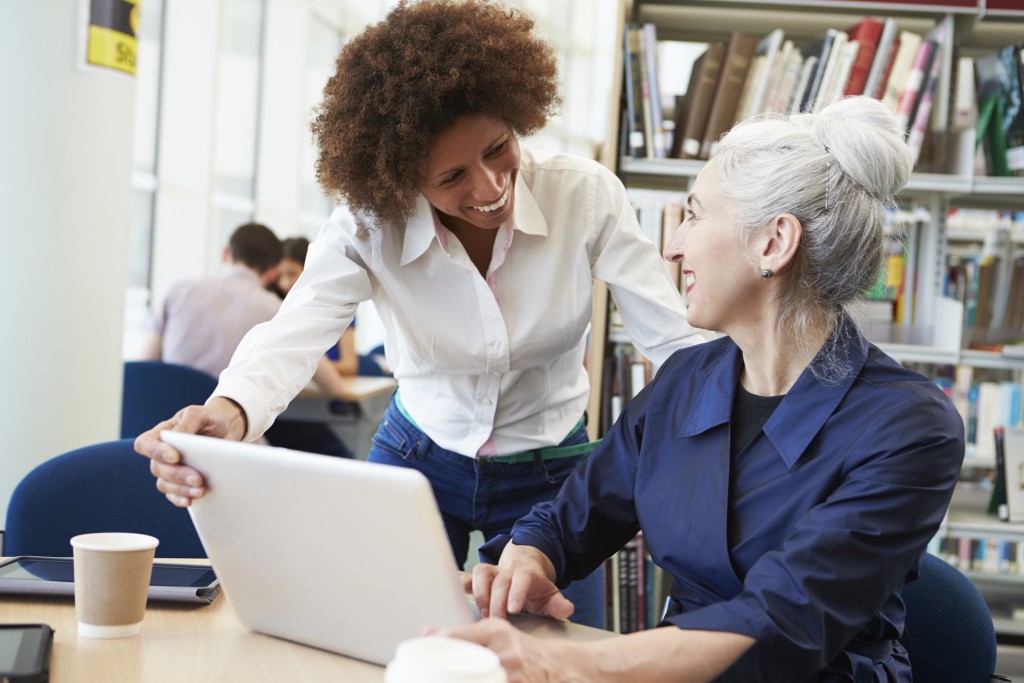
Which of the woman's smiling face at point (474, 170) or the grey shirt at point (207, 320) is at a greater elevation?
the woman's smiling face at point (474, 170)

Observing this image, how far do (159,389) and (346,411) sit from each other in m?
1.17

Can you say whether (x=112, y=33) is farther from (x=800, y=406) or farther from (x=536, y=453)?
(x=800, y=406)

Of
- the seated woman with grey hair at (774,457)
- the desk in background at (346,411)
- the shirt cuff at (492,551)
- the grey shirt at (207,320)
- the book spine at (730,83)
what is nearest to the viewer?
the seated woman with grey hair at (774,457)

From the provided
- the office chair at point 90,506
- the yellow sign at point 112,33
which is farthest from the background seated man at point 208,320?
the office chair at point 90,506

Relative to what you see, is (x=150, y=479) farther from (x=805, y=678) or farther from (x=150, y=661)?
(x=805, y=678)

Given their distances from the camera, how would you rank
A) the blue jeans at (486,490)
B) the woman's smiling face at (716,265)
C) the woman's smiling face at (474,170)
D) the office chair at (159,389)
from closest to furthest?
the woman's smiling face at (716,265), the woman's smiling face at (474,170), the blue jeans at (486,490), the office chair at (159,389)

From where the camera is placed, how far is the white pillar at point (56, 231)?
2312mm

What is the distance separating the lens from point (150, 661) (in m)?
1.09

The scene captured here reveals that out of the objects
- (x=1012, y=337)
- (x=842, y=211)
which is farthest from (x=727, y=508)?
(x=1012, y=337)

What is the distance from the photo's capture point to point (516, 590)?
1233mm

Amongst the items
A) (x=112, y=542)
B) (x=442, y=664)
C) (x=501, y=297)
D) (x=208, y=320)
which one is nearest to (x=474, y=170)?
(x=501, y=297)

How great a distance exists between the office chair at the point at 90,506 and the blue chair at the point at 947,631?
115 centimetres

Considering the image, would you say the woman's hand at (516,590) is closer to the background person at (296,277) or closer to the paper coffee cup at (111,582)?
the paper coffee cup at (111,582)

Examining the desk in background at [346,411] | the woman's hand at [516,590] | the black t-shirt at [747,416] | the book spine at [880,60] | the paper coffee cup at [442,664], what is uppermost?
the book spine at [880,60]
